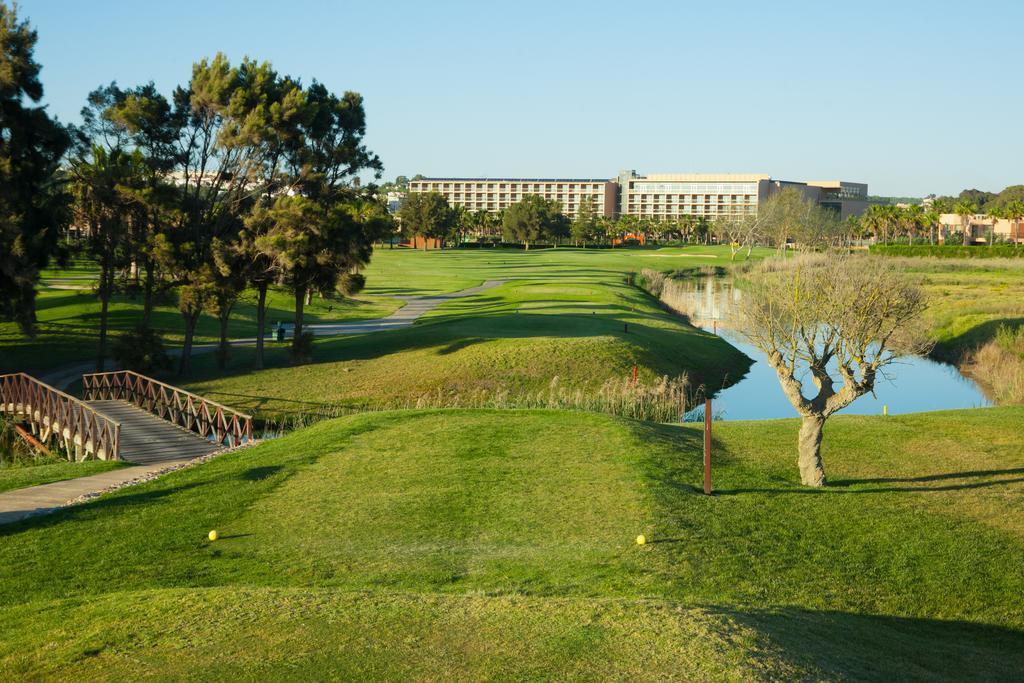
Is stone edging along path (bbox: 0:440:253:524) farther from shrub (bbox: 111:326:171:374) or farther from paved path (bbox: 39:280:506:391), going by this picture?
paved path (bbox: 39:280:506:391)

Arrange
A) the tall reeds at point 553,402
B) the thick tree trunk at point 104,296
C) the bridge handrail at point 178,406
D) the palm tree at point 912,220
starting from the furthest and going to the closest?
1. the palm tree at point 912,220
2. the thick tree trunk at point 104,296
3. the tall reeds at point 553,402
4. the bridge handrail at point 178,406

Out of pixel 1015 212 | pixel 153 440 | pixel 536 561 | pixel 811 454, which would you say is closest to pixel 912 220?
pixel 1015 212

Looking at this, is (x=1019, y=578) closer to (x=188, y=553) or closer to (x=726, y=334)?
(x=188, y=553)

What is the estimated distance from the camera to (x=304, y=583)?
1477 cm

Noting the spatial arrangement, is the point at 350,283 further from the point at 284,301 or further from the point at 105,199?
the point at 284,301

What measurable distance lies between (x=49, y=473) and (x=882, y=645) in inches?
817

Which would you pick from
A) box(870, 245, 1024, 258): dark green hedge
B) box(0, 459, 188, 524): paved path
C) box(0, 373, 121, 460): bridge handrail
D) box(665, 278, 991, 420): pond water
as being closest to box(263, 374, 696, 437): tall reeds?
box(665, 278, 991, 420): pond water

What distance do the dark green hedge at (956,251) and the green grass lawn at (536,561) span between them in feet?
290

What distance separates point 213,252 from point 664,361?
21.8 meters

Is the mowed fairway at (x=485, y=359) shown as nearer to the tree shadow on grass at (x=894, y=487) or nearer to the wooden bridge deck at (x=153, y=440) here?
the wooden bridge deck at (x=153, y=440)

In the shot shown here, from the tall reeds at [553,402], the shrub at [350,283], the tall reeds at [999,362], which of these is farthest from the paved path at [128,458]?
the tall reeds at [999,362]

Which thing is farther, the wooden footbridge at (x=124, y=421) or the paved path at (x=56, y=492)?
the wooden footbridge at (x=124, y=421)

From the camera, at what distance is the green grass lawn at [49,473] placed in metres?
23.3

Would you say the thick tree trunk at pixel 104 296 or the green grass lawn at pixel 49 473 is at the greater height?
the thick tree trunk at pixel 104 296
